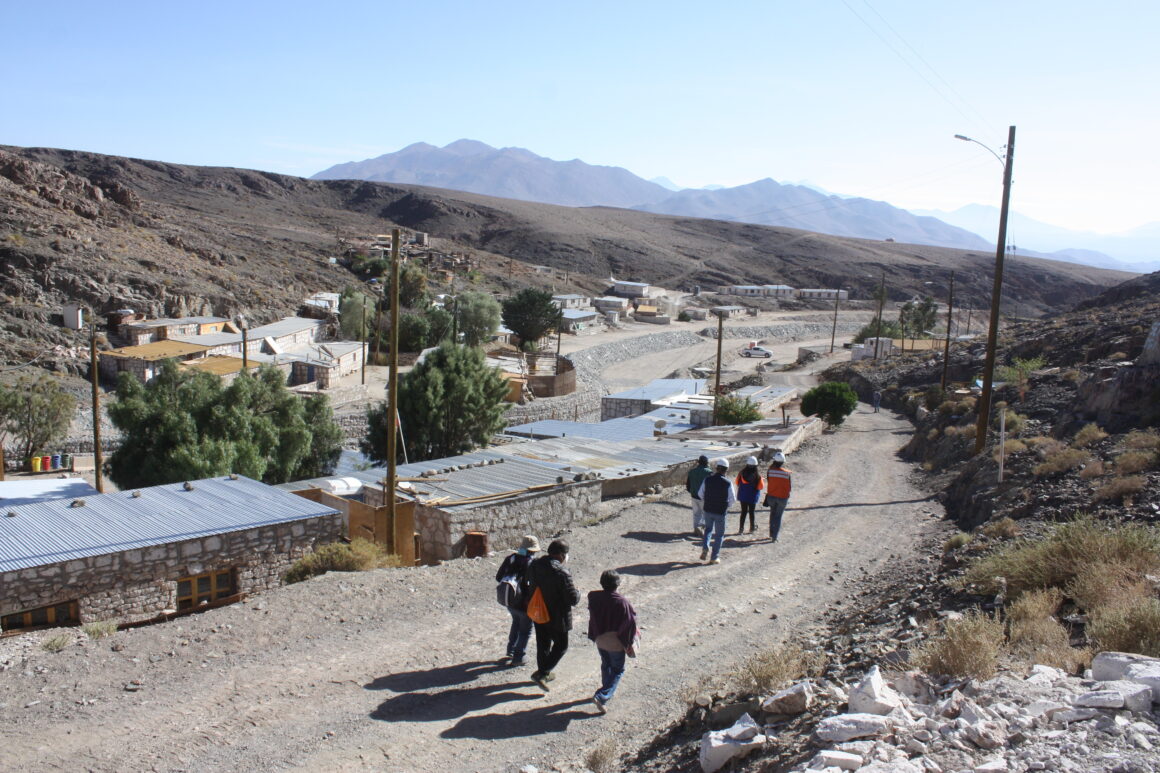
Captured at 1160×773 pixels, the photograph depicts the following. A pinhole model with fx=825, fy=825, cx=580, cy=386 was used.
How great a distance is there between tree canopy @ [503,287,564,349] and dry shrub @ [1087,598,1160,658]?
55884mm

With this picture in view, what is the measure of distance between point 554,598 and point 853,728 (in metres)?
2.68

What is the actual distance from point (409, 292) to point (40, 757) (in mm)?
60123

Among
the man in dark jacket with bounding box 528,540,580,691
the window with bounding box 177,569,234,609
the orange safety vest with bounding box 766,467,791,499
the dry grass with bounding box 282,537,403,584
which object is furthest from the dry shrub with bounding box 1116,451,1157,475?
the window with bounding box 177,569,234,609

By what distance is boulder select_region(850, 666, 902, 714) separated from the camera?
4613 millimetres

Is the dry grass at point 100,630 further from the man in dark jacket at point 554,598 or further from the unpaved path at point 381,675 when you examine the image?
the man in dark jacket at point 554,598

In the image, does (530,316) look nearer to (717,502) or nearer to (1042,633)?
(717,502)

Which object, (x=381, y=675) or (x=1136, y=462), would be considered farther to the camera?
(x=1136, y=462)

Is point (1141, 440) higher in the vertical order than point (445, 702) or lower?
higher

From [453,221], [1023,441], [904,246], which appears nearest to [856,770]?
[1023,441]

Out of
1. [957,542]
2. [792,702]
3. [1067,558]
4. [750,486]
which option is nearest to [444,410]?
[750,486]

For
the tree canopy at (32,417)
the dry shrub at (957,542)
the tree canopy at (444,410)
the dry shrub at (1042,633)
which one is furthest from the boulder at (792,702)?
the tree canopy at (32,417)

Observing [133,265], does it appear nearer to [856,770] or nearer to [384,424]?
[384,424]

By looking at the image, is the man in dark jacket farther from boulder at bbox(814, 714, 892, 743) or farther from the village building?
the village building

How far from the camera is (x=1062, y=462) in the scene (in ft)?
42.1
